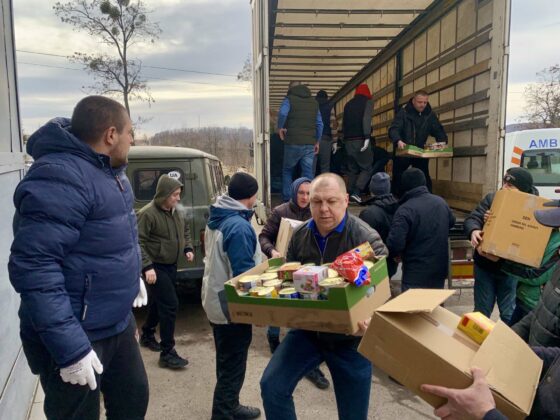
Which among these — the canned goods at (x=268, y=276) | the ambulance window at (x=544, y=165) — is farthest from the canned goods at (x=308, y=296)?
the ambulance window at (x=544, y=165)

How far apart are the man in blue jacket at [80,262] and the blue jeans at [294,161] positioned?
162 inches

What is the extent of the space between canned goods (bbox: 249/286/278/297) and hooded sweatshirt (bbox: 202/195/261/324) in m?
0.56

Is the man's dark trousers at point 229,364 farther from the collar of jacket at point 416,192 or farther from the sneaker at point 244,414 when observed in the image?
the collar of jacket at point 416,192

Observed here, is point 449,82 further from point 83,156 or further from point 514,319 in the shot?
point 83,156

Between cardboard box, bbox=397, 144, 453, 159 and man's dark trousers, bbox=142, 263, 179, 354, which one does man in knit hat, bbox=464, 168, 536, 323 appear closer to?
cardboard box, bbox=397, 144, 453, 159

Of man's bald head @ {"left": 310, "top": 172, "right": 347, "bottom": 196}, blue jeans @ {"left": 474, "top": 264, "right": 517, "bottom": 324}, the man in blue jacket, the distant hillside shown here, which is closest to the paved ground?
blue jeans @ {"left": 474, "top": 264, "right": 517, "bottom": 324}

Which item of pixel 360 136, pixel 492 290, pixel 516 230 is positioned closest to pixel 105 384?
pixel 516 230

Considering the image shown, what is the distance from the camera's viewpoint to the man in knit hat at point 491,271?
12.0 ft

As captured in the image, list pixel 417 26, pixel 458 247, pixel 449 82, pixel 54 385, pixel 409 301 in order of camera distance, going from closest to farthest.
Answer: pixel 409 301 → pixel 54 385 → pixel 458 247 → pixel 449 82 → pixel 417 26

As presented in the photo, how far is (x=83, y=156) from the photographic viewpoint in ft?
6.03

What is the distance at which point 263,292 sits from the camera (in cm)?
209

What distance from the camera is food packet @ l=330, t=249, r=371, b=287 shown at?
193 cm

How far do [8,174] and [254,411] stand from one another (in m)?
2.57

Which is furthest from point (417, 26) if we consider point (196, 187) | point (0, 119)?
point (0, 119)
